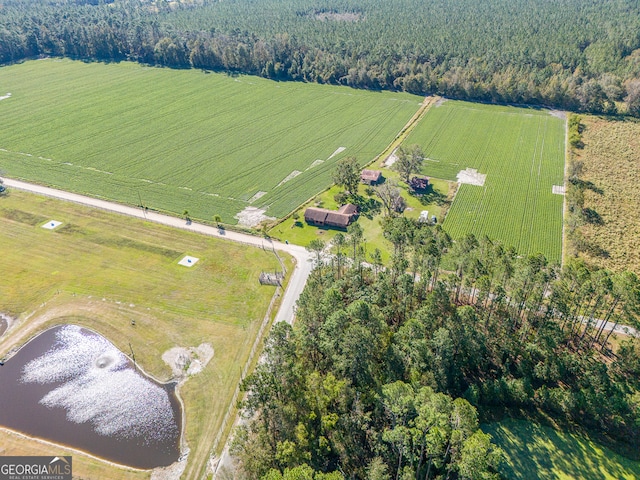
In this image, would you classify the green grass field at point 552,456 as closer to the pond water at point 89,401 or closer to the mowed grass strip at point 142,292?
the mowed grass strip at point 142,292

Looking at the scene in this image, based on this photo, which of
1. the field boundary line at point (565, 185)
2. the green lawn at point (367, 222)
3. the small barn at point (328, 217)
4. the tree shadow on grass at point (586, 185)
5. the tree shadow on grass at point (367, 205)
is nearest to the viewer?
the field boundary line at point (565, 185)

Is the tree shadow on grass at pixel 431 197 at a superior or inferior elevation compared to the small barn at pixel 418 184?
inferior

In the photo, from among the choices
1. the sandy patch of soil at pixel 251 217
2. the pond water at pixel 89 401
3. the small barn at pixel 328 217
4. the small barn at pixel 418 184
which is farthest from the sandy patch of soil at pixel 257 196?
the pond water at pixel 89 401

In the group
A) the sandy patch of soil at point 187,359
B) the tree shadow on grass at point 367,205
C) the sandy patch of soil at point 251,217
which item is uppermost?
the tree shadow on grass at point 367,205

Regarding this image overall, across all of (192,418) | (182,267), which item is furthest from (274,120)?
(192,418)

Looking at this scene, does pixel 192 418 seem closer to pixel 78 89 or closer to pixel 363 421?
pixel 363 421

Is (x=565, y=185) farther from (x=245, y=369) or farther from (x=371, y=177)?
(x=245, y=369)
